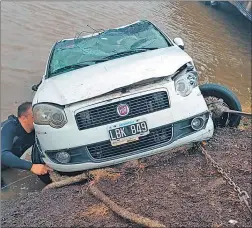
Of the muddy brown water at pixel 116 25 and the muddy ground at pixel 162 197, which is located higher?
the muddy ground at pixel 162 197

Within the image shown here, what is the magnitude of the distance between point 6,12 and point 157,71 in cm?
1122

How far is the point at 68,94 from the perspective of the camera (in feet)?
14.7

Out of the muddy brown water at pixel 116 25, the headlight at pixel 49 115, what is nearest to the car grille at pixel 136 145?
the headlight at pixel 49 115

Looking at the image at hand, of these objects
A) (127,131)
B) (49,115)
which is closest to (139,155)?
(127,131)

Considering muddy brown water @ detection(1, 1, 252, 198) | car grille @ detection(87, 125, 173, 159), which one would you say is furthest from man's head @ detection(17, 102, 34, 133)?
muddy brown water @ detection(1, 1, 252, 198)

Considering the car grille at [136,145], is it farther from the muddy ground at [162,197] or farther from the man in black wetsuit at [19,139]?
the man in black wetsuit at [19,139]

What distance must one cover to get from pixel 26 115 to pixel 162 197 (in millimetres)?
2380

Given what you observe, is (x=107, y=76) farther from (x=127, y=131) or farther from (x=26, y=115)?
(x=26, y=115)

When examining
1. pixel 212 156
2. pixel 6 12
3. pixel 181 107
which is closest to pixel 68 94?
pixel 181 107

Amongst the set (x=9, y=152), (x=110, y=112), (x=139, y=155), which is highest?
(x=110, y=112)

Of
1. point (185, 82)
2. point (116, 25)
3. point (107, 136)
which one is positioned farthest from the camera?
point (116, 25)

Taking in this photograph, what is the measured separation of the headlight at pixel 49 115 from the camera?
447cm

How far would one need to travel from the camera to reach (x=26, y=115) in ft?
18.0

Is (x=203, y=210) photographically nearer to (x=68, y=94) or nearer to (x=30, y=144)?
(x=68, y=94)
